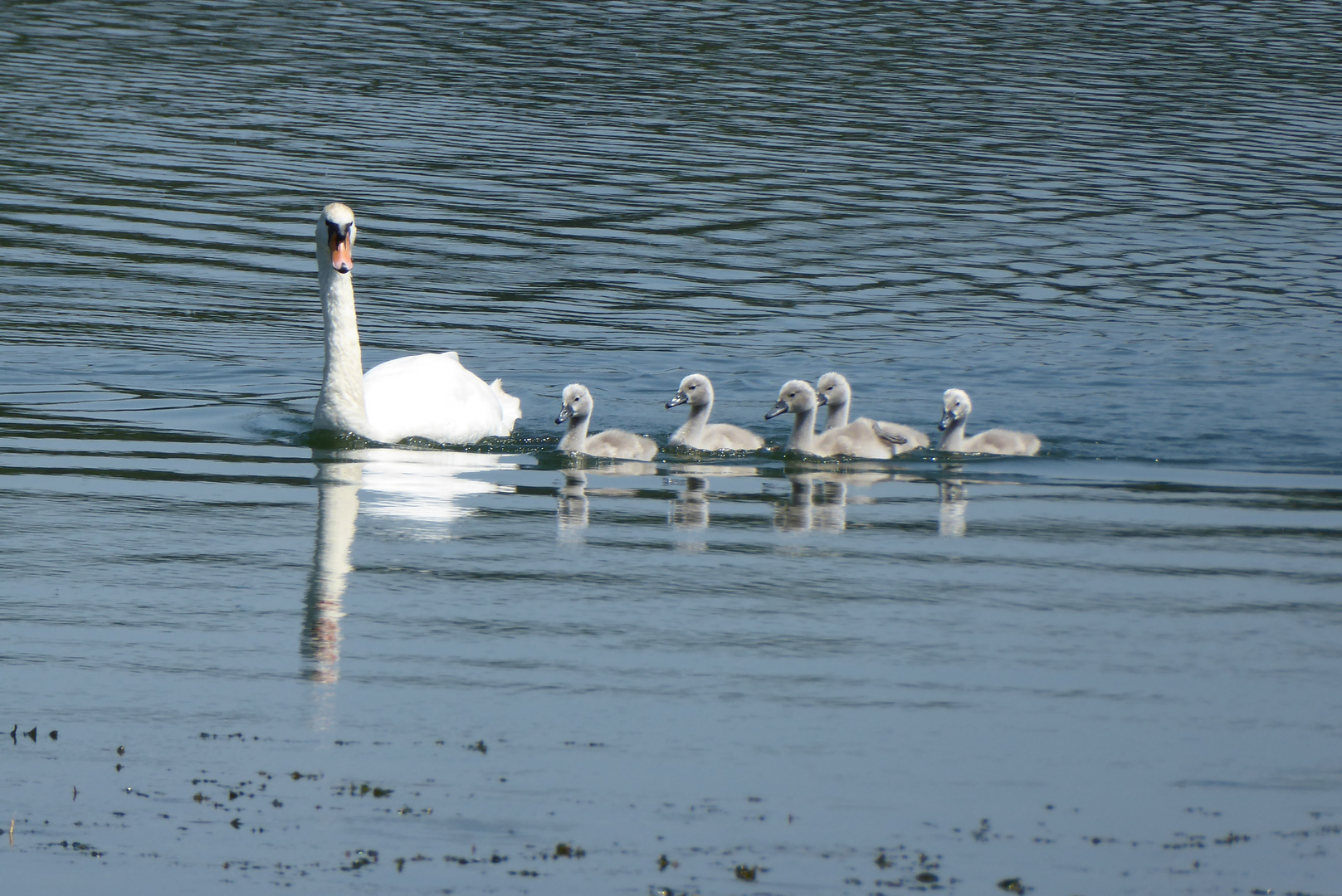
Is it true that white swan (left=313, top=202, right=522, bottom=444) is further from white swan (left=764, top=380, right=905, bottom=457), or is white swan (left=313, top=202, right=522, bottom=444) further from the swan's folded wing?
white swan (left=764, top=380, right=905, bottom=457)

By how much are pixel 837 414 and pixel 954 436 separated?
0.89 metres


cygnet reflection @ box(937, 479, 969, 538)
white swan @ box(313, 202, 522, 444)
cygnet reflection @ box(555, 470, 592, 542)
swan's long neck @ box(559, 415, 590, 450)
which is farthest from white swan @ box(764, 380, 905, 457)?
white swan @ box(313, 202, 522, 444)

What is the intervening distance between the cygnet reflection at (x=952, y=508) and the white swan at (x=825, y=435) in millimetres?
841

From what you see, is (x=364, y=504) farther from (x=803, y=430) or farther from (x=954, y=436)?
(x=954, y=436)

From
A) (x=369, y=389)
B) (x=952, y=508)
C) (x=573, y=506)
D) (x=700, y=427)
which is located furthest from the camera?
(x=700, y=427)

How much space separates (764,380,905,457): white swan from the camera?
43.3 ft

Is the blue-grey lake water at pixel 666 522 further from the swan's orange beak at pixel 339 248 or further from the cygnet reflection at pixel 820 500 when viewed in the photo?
the swan's orange beak at pixel 339 248

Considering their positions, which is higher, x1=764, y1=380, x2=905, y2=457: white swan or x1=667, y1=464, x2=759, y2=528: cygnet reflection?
x1=764, y1=380, x2=905, y2=457: white swan

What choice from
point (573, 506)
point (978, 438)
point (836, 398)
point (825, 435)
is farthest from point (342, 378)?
point (978, 438)

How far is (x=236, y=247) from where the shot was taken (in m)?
20.4

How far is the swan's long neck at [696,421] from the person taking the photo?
43.7 ft

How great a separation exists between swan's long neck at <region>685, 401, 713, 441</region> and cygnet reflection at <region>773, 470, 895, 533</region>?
839 millimetres

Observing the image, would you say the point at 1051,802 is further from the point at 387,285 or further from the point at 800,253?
the point at 800,253

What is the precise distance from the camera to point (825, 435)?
13.4 metres
